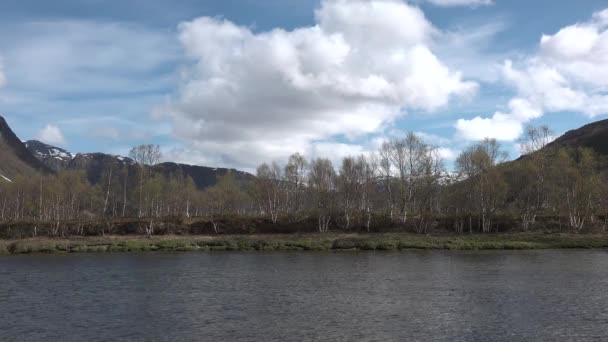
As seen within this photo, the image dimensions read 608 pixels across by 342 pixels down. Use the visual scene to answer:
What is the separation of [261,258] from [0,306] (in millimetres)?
32871

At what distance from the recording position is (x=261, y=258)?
6112 cm

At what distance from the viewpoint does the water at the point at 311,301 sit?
24.0 meters

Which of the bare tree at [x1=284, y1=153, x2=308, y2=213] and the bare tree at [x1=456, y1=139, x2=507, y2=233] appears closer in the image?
the bare tree at [x1=456, y1=139, x2=507, y2=233]

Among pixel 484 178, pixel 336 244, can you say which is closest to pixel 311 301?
pixel 336 244

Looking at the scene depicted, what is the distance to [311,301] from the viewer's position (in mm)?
31938

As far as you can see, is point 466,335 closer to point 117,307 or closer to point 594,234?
point 117,307

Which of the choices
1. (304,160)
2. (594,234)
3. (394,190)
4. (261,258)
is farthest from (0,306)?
(394,190)

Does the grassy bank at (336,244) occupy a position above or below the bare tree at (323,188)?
below

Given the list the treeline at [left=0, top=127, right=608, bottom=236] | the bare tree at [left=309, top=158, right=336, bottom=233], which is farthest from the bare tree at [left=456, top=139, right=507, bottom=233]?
the bare tree at [left=309, top=158, right=336, bottom=233]

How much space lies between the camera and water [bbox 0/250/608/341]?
23969 mm

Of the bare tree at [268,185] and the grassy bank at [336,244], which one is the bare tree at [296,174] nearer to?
the bare tree at [268,185]

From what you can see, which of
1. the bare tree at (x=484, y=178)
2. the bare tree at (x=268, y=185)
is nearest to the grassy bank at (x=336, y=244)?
the bare tree at (x=484, y=178)

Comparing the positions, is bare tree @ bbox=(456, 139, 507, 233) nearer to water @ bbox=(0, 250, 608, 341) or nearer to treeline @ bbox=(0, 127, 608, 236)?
treeline @ bbox=(0, 127, 608, 236)

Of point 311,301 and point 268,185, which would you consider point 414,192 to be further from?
point 311,301
